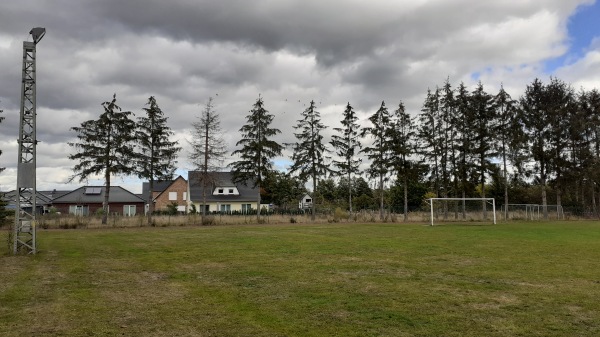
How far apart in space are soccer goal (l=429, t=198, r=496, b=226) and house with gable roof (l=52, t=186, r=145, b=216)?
40.5 m

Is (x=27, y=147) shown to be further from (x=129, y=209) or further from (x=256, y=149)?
(x=129, y=209)

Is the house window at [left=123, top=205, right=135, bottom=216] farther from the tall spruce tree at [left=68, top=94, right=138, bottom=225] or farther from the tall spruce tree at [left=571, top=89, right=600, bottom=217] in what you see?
the tall spruce tree at [left=571, top=89, right=600, bottom=217]

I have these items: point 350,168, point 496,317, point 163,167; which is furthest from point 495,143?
point 496,317

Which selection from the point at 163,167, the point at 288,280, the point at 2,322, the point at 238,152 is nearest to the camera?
the point at 2,322

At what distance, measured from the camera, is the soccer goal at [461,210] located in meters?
45.7

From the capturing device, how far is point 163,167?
4181 centimetres

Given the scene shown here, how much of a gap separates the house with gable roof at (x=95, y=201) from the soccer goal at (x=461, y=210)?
133 ft

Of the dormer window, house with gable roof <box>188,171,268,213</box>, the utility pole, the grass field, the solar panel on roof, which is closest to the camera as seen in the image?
the grass field

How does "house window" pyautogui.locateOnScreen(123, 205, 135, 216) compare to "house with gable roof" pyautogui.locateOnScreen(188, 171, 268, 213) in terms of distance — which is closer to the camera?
"house with gable roof" pyautogui.locateOnScreen(188, 171, 268, 213)

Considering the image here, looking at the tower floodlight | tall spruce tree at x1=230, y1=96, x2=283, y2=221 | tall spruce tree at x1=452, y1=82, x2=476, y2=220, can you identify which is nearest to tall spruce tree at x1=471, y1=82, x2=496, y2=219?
tall spruce tree at x1=452, y1=82, x2=476, y2=220

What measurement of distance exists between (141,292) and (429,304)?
5827 millimetres

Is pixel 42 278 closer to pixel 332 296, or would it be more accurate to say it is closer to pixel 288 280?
pixel 288 280

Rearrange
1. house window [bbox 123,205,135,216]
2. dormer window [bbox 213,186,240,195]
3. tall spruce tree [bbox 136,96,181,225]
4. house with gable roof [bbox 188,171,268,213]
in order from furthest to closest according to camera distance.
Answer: dormer window [bbox 213,186,240,195] < house window [bbox 123,205,135,216] < house with gable roof [bbox 188,171,268,213] < tall spruce tree [bbox 136,96,181,225]

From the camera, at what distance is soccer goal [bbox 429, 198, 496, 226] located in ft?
150
